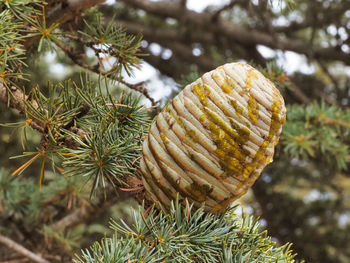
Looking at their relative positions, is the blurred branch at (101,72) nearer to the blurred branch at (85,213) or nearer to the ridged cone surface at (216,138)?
the ridged cone surface at (216,138)

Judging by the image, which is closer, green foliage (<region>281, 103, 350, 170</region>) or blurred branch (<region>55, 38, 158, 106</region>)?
blurred branch (<region>55, 38, 158, 106</region>)

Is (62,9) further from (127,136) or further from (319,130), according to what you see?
(319,130)

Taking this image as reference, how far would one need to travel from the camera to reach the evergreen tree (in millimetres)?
440

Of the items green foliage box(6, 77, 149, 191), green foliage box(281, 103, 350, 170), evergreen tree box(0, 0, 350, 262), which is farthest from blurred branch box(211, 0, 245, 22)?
green foliage box(6, 77, 149, 191)

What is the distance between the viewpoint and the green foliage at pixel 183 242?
0.39m

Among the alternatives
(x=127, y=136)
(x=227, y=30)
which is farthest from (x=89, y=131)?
(x=227, y=30)

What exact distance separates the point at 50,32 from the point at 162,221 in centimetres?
38

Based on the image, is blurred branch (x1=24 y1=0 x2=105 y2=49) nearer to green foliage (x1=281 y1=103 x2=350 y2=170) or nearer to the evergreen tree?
the evergreen tree

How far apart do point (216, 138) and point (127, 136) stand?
15 cm

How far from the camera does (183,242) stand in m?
0.41

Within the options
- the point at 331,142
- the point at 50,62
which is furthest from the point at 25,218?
the point at 50,62

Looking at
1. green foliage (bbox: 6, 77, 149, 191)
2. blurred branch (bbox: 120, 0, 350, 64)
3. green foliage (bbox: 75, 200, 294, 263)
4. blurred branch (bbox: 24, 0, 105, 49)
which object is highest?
blurred branch (bbox: 24, 0, 105, 49)

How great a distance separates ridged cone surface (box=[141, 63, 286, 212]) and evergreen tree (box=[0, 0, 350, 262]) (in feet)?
0.12

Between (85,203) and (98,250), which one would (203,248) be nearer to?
(98,250)
